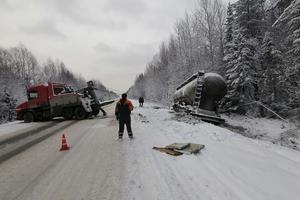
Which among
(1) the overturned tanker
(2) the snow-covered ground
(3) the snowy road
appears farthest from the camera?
(1) the overturned tanker

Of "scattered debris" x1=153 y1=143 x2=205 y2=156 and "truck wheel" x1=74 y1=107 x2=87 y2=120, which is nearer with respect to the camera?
"scattered debris" x1=153 y1=143 x2=205 y2=156

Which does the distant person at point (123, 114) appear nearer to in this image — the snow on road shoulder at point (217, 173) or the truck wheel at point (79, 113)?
the snow on road shoulder at point (217, 173)

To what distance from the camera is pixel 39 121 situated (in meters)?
21.1

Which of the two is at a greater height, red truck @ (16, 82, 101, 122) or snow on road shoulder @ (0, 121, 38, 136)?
red truck @ (16, 82, 101, 122)

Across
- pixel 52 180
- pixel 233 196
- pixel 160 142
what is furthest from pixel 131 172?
pixel 160 142

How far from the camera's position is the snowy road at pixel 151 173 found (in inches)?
191

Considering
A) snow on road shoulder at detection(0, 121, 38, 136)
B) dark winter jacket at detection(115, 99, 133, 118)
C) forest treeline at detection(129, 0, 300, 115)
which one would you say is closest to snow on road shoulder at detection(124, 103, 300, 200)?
dark winter jacket at detection(115, 99, 133, 118)

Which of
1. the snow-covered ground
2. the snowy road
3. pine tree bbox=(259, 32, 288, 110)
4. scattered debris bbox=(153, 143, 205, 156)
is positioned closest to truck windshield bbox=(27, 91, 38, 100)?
the snowy road

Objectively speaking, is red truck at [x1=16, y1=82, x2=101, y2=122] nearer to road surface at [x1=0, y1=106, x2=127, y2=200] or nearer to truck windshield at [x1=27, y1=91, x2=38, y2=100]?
truck windshield at [x1=27, y1=91, x2=38, y2=100]

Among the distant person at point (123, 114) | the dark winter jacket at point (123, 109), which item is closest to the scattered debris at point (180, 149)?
the distant person at point (123, 114)

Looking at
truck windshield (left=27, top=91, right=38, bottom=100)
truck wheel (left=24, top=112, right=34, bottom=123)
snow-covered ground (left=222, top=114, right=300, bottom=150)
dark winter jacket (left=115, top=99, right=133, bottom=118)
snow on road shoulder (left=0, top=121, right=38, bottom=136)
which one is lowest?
snow-covered ground (left=222, top=114, right=300, bottom=150)

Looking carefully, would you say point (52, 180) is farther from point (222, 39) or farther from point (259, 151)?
point (222, 39)

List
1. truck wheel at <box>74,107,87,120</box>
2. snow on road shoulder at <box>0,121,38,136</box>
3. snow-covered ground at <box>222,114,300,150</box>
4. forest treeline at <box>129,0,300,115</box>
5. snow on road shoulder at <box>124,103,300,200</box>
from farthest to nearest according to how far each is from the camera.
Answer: forest treeline at <box>129,0,300,115</box> → truck wheel at <box>74,107,87,120</box> → snow on road shoulder at <box>0,121,38,136</box> → snow-covered ground at <box>222,114,300,150</box> → snow on road shoulder at <box>124,103,300,200</box>

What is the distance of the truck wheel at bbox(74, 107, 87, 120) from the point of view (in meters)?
20.3
